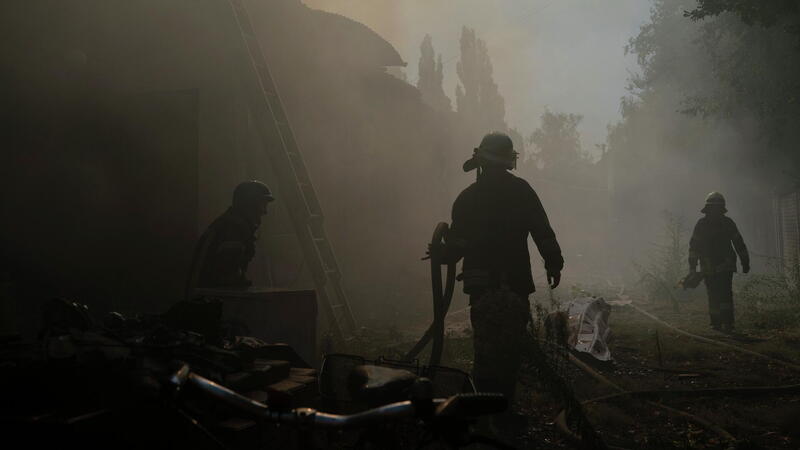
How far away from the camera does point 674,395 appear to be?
18.8 feet

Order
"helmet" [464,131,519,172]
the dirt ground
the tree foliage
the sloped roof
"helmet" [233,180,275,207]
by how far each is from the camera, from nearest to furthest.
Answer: the dirt ground → "helmet" [464,131,519,172] → "helmet" [233,180,275,207] → the sloped roof → the tree foliage

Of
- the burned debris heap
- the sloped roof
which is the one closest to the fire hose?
the burned debris heap

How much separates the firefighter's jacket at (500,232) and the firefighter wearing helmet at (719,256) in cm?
665

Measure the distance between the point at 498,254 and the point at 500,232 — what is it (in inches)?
8.7

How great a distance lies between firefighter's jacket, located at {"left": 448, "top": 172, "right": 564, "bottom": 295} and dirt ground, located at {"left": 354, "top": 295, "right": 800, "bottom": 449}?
1124mm

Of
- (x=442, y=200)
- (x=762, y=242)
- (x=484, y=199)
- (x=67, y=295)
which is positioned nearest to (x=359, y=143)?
(x=442, y=200)

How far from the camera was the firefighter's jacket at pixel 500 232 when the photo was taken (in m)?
5.24

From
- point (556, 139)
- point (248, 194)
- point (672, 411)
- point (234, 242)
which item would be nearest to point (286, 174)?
point (248, 194)

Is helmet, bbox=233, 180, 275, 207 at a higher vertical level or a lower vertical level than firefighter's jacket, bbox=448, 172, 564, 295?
higher

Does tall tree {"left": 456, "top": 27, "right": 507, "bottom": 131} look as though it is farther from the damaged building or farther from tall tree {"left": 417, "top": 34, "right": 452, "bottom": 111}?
the damaged building

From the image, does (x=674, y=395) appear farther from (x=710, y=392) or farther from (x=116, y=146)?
(x=116, y=146)

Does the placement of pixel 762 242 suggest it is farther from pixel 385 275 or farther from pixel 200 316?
pixel 200 316

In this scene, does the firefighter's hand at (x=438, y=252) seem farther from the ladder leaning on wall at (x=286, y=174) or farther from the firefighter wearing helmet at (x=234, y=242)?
the ladder leaning on wall at (x=286, y=174)

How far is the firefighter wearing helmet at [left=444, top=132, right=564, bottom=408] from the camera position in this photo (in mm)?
4816
